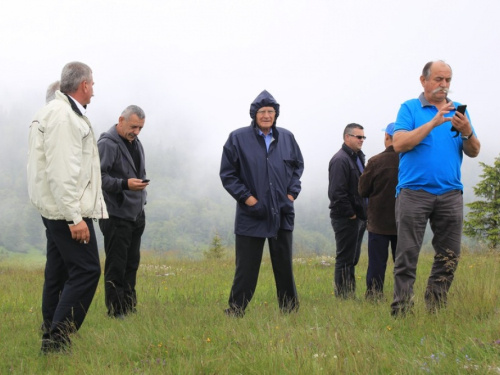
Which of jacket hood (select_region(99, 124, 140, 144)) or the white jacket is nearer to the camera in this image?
the white jacket

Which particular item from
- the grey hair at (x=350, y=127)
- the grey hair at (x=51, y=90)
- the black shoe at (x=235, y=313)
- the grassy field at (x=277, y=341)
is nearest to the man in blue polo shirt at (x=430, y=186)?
the grassy field at (x=277, y=341)

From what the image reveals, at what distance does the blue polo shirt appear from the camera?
16.8 ft

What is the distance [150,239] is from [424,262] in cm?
17746

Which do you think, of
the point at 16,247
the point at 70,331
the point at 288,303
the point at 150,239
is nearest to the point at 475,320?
the point at 288,303

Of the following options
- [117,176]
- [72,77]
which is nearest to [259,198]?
[117,176]

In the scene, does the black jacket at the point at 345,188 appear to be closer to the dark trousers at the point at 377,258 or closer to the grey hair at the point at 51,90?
the dark trousers at the point at 377,258

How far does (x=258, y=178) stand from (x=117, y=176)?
185 cm

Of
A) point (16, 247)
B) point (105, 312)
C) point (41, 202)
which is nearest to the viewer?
point (41, 202)

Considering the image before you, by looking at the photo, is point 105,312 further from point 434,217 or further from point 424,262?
point 424,262

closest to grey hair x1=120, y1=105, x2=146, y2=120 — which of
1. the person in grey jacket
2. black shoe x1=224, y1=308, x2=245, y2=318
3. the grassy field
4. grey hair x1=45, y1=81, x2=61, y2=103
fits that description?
the person in grey jacket

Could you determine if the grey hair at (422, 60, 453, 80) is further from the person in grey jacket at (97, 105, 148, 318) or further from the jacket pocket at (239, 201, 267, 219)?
the person in grey jacket at (97, 105, 148, 318)

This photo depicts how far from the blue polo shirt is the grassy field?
1187 millimetres

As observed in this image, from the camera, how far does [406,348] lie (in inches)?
154

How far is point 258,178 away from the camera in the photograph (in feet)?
18.9
